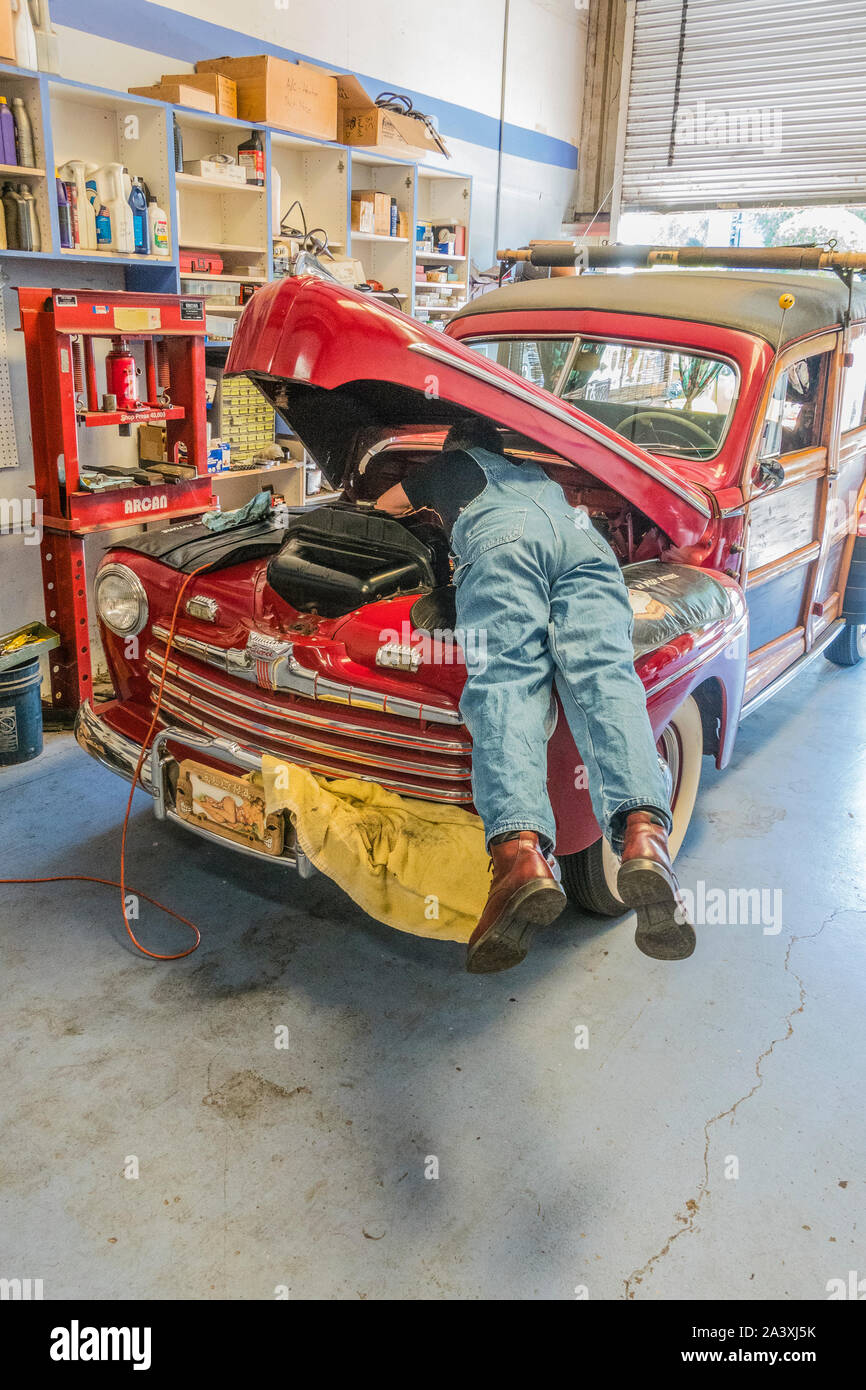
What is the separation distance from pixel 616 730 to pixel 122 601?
153 cm

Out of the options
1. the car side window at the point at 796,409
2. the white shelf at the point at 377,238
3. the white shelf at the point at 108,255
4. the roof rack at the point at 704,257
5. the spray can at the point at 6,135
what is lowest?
the car side window at the point at 796,409

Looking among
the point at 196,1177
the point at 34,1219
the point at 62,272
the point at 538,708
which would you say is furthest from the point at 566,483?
the point at 62,272

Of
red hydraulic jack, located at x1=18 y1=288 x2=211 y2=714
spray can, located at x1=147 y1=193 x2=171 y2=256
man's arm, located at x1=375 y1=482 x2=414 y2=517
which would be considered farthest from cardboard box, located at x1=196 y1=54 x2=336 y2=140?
man's arm, located at x1=375 y1=482 x2=414 y2=517

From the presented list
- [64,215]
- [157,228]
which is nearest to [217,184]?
[157,228]

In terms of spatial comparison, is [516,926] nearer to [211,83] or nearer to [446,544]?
[446,544]

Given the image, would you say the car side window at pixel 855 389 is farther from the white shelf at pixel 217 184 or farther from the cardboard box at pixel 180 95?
the cardboard box at pixel 180 95

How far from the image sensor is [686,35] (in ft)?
24.9

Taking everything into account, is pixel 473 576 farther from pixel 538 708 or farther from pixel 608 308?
pixel 608 308

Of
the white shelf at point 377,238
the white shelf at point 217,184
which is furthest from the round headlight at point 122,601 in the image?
the white shelf at point 377,238

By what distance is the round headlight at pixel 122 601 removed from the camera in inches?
107

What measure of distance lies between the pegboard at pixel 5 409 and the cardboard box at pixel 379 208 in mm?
2531

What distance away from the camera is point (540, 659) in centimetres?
214

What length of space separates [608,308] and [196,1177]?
3.02m

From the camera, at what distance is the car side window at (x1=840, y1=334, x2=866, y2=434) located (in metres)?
4.00
